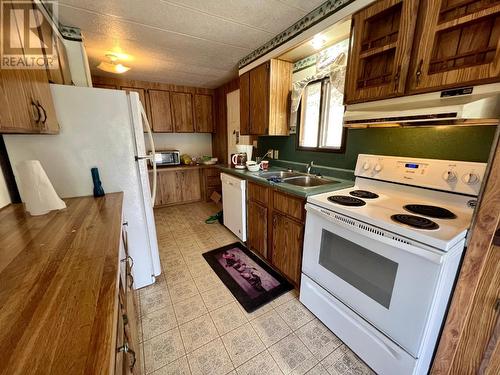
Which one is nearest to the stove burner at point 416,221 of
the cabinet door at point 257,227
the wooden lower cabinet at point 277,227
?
the wooden lower cabinet at point 277,227

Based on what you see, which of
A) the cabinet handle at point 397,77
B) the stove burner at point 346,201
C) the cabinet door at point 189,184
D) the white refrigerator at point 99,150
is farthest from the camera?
the cabinet door at point 189,184

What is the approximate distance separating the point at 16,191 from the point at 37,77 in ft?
2.78

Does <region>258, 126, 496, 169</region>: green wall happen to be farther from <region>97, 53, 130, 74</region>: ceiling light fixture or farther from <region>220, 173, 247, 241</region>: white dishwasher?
<region>97, 53, 130, 74</region>: ceiling light fixture

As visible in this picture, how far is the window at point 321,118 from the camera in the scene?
201 centimetres

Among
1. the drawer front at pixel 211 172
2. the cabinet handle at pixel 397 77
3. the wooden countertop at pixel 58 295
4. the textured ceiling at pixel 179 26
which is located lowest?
the drawer front at pixel 211 172

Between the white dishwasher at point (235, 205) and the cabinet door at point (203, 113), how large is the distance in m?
1.87

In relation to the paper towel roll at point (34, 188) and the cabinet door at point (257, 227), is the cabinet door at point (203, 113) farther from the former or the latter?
the paper towel roll at point (34, 188)

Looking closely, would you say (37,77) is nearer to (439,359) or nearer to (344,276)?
(344,276)

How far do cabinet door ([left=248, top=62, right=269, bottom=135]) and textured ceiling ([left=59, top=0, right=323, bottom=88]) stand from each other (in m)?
0.27

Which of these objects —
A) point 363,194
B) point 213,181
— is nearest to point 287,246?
point 363,194

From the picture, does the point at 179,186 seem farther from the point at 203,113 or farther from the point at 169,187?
the point at 203,113

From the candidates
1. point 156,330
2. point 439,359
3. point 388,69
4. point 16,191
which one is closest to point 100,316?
point 156,330

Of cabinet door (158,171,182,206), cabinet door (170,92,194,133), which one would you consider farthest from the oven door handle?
cabinet door (170,92,194,133)

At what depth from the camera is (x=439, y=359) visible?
98cm
